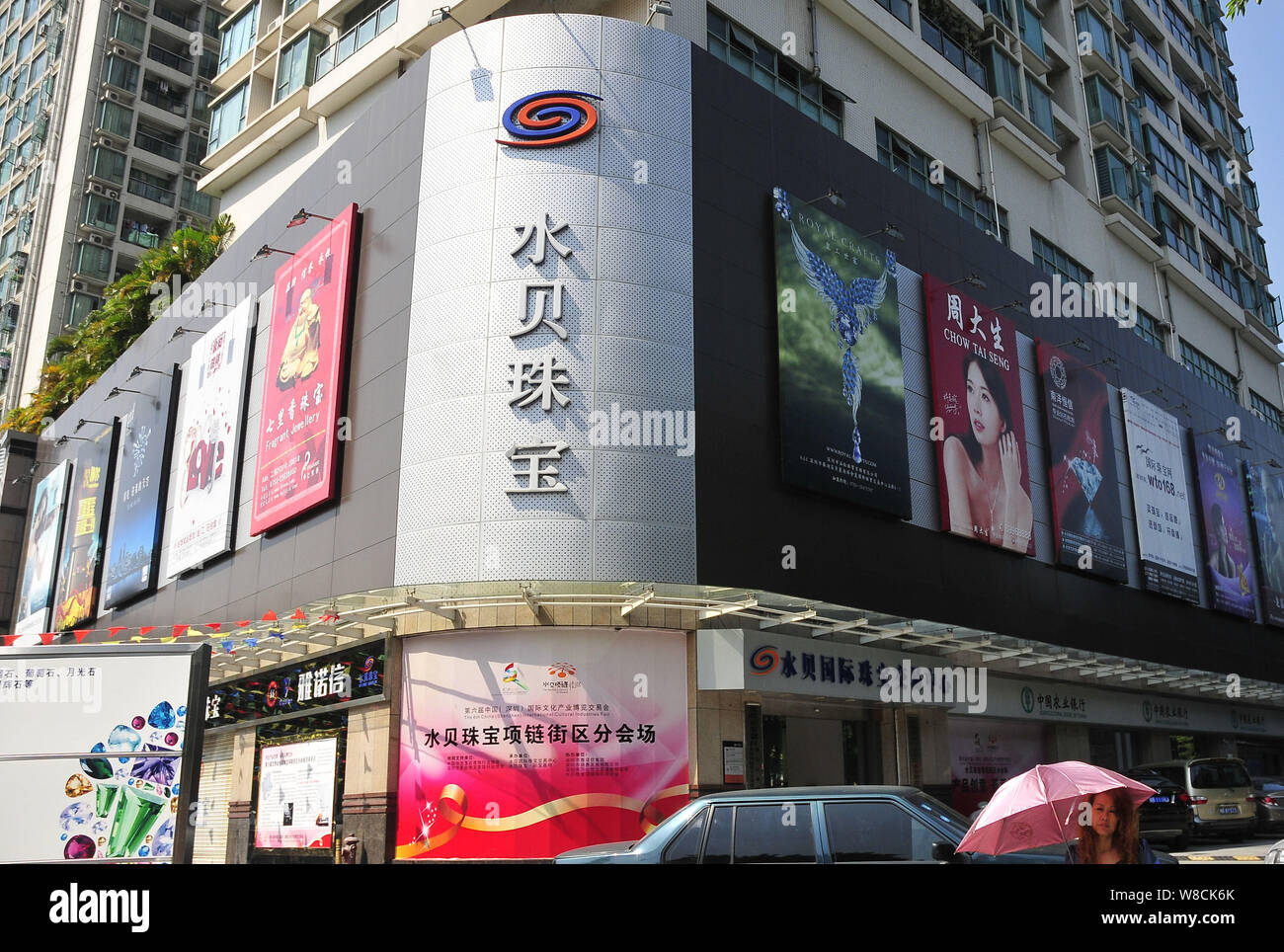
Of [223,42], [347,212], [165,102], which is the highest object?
[165,102]

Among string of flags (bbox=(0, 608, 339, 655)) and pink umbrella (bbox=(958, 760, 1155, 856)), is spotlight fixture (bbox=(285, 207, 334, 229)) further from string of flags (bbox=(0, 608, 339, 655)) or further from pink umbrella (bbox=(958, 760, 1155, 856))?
pink umbrella (bbox=(958, 760, 1155, 856))

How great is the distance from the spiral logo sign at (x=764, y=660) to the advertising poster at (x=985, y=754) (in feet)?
24.0

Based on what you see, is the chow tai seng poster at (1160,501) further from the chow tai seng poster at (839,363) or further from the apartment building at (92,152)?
the apartment building at (92,152)

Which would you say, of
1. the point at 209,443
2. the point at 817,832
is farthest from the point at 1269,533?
the point at 817,832

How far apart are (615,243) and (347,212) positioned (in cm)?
711

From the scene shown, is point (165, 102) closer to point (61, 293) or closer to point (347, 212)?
point (61, 293)

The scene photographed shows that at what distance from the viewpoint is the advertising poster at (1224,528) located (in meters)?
34.9

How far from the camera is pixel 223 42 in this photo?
3897cm

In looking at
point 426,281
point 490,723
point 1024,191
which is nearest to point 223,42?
point 426,281

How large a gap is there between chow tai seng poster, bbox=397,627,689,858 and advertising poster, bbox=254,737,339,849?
2.56m

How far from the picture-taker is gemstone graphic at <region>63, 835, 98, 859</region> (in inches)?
375

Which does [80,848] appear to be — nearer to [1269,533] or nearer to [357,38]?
[357,38]

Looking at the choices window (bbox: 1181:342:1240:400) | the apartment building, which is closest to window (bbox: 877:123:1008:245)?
window (bbox: 1181:342:1240:400)

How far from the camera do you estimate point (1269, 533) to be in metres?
39.2
